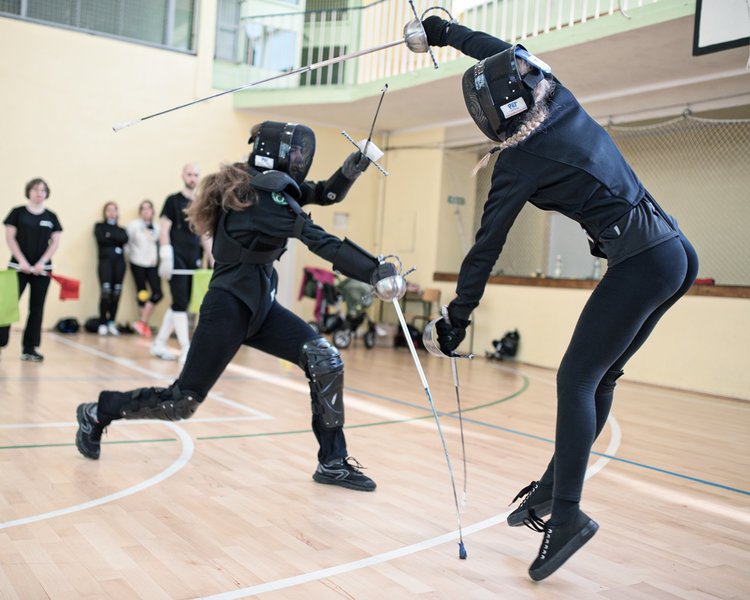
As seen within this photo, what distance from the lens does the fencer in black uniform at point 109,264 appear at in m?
10.7

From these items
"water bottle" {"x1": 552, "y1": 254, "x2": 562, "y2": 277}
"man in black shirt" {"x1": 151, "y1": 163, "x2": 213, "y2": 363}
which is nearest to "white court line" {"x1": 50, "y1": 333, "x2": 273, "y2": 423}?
"man in black shirt" {"x1": 151, "y1": 163, "x2": 213, "y2": 363}

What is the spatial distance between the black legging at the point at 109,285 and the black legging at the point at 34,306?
3.28 meters

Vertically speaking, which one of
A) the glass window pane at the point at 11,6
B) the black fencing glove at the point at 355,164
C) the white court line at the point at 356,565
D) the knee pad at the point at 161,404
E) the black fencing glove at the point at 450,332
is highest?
the glass window pane at the point at 11,6

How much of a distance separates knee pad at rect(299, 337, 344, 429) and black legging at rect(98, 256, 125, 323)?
788 centimetres

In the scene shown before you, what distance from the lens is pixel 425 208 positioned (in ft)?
40.8

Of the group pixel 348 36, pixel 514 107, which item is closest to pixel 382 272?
pixel 514 107

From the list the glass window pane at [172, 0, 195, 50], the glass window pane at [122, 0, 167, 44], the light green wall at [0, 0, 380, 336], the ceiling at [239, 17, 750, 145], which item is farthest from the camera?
the glass window pane at [172, 0, 195, 50]

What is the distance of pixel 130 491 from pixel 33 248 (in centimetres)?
488

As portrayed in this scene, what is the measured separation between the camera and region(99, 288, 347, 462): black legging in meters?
3.41

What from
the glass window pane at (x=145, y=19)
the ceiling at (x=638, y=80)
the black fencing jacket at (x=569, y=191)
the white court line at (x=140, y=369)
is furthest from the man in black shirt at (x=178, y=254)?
the black fencing jacket at (x=569, y=191)

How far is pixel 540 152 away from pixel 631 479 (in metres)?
2.31

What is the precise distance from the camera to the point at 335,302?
35.1 feet

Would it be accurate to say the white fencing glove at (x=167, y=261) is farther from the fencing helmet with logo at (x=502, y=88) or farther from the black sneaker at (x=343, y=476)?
the fencing helmet with logo at (x=502, y=88)

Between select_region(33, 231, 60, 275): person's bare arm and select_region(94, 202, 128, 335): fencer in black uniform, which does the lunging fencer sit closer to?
select_region(33, 231, 60, 275): person's bare arm
